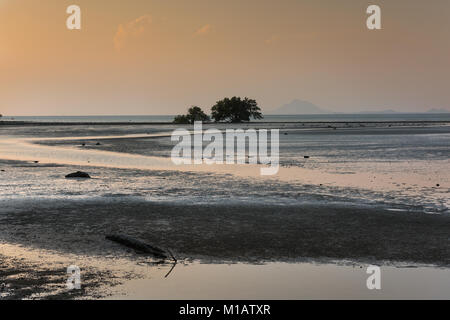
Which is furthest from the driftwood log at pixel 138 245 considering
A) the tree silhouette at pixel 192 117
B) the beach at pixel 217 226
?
the tree silhouette at pixel 192 117

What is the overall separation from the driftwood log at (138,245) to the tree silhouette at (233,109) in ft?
Answer: 474

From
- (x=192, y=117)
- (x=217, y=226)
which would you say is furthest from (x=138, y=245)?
(x=192, y=117)

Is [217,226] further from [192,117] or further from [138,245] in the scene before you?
[192,117]

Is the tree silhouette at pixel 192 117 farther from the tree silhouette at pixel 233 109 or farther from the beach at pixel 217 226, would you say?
the beach at pixel 217 226

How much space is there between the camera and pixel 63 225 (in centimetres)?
1391

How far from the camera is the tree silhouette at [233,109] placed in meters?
156

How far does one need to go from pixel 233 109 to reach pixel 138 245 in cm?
14658

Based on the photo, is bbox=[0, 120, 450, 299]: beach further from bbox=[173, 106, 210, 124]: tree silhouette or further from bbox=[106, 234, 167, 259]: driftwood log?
bbox=[173, 106, 210, 124]: tree silhouette

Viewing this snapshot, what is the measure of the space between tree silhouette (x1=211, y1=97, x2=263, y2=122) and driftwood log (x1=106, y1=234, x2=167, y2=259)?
474 ft

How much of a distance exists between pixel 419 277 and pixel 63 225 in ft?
30.4

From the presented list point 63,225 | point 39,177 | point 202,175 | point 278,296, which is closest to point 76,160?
point 39,177

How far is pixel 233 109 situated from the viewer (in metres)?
157

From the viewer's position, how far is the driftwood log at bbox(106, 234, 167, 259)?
10945 mm
